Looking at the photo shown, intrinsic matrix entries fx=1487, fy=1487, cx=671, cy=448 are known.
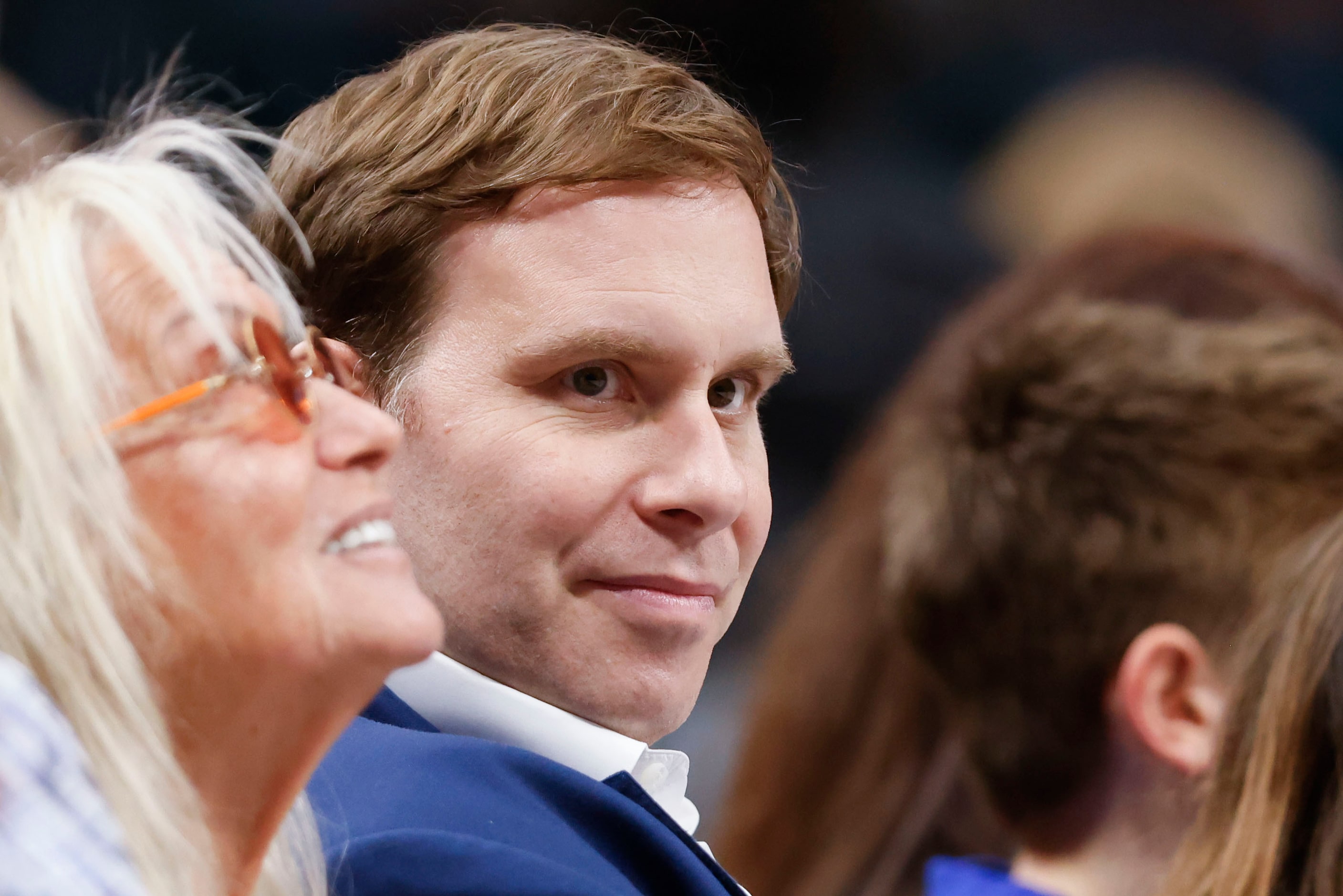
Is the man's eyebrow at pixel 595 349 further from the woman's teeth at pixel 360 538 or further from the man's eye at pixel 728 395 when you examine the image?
the woman's teeth at pixel 360 538

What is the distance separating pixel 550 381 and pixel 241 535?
499mm

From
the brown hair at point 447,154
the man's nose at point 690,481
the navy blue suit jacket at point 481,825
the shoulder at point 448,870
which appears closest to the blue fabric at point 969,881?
the navy blue suit jacket at point 481,825

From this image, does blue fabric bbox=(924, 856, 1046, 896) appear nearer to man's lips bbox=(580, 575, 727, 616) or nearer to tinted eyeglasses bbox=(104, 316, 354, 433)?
man's lips bbox=(580, 575, 727, 616)

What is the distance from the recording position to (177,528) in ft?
3.20

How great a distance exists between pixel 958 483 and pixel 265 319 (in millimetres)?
1326

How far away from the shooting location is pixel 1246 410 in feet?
6.84

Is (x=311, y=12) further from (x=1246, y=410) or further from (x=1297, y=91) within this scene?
(x=1297, y=91)

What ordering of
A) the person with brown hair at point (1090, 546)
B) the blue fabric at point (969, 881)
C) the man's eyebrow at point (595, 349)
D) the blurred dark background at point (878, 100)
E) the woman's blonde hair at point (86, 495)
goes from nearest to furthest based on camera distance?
the woman's blonde hair at point (86, 495) < the man's eyebrow at point (595, 349) < the blue fabric at point (969, 881) < the person with brown hair at point (1090, 546) < the blurred dark background at point (878, 100)

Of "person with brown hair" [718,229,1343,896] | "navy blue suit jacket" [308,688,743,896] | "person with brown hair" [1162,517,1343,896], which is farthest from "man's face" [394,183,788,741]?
"person with brown hair" [718,229,1343,896]

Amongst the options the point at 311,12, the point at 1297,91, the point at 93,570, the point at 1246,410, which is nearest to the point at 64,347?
the point at 93,570

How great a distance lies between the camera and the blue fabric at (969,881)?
186cm

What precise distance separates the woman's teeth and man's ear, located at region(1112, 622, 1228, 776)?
4.06ft

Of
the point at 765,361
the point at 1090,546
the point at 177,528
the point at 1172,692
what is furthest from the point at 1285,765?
the point at 177,528

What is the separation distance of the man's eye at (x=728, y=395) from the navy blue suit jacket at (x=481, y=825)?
404mm
